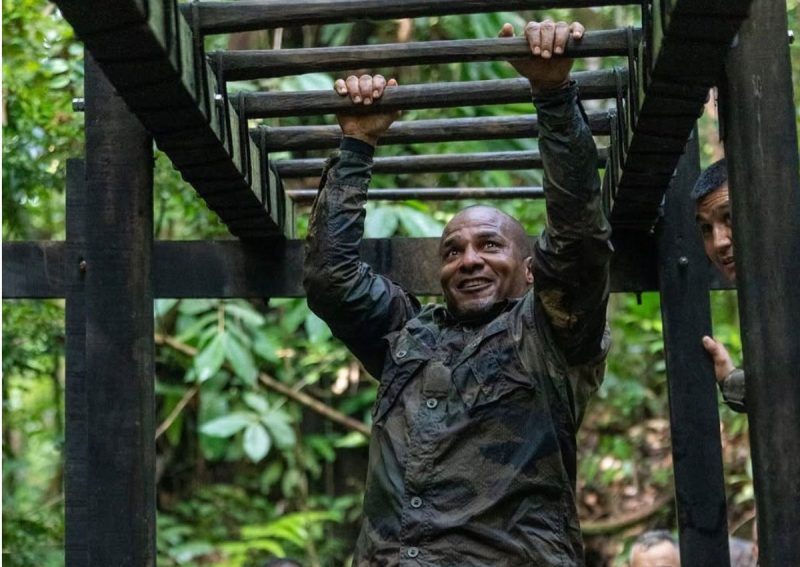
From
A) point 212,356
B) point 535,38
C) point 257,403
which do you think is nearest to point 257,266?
point 535,38

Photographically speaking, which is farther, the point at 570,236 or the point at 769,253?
the point at 570,236

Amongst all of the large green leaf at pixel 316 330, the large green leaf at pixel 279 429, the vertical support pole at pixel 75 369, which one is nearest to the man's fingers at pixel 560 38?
the vertical support pole at pixel 75 369

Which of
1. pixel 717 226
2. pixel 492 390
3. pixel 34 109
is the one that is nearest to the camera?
pixel 492 390

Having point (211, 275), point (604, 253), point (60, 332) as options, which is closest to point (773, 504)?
point (604, 253)

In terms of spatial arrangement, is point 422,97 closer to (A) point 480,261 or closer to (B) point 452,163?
(A) point 480,261

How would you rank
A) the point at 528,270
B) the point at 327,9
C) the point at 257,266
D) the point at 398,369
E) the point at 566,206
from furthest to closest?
the point at 257,266 → the point at 528,270 → the point at 398,369 → the point at 566,206 → the point at 327,9

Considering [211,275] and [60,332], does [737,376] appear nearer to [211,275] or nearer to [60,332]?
[211,275]

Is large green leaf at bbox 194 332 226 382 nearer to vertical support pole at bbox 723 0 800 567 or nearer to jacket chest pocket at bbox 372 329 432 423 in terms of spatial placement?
jacket chest pocket at bbox 372 329 432 423

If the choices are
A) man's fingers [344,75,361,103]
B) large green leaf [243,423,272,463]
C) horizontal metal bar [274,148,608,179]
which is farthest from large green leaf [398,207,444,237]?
man's fingers [344,75,361,103]

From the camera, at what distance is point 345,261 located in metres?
3.45

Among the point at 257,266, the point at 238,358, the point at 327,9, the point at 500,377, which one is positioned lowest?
the point at 500,377

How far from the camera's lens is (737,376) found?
12.3 ft

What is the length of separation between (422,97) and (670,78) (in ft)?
2.03

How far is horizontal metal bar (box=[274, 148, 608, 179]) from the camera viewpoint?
4.11 metres
